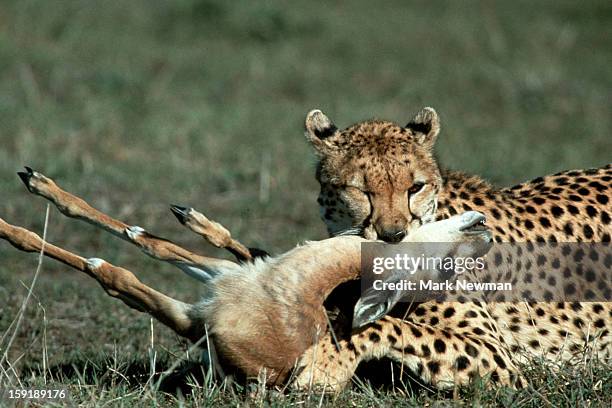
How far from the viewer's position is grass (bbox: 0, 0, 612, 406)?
443cm

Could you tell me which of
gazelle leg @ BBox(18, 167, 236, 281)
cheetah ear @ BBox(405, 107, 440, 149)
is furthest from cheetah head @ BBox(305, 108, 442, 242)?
gazelle leg @ BBox(18, 167, 236, 281)

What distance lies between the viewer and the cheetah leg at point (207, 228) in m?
3.50

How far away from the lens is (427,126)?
4176 millimetres

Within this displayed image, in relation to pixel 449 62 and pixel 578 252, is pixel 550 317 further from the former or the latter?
pixel 449 62

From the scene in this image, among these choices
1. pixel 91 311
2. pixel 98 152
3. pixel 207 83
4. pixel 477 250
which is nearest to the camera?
pixel 477 250

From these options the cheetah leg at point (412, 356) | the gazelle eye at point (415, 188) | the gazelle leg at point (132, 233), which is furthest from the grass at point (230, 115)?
the gazelle eye at point (415, 188)

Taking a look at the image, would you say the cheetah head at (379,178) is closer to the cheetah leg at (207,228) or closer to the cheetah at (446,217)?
the cheetah at (446,217)

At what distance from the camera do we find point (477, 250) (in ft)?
11.8

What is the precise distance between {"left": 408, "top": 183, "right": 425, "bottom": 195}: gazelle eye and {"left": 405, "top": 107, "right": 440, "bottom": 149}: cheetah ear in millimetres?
339

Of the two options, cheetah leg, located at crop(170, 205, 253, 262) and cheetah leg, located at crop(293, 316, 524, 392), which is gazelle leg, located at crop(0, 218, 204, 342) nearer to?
cheetah leg, located at crop(170, 205, 253, 262)

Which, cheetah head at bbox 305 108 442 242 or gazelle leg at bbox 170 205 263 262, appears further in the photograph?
cheetah head at bbox 305 108 442 242

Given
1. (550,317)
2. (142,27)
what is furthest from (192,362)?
(142,27)

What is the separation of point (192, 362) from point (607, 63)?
856cm

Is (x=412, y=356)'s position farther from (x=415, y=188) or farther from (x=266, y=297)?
(x=415, y=188)
